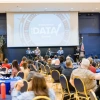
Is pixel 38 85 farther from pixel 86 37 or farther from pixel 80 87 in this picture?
pixel 86 37

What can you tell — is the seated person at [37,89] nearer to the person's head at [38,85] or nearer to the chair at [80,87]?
the person's head at [38,85]

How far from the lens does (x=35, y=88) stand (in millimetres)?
3324

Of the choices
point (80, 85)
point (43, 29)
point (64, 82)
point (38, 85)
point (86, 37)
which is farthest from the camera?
point (86, 37)

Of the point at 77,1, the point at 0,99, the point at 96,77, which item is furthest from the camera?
the point at 77,1

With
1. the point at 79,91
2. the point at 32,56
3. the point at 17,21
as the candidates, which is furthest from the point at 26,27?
the point at 79,91

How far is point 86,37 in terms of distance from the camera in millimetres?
20094

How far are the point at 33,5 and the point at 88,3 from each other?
11.4ft

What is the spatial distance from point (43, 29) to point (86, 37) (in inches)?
146

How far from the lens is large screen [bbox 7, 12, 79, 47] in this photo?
61.5 ft

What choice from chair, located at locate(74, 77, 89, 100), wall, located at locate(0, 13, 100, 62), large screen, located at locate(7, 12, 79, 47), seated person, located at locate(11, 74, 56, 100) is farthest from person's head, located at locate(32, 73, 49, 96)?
wall, located at locate(0, 13, 100, 62)

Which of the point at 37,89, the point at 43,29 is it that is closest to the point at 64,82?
the point at 37,89

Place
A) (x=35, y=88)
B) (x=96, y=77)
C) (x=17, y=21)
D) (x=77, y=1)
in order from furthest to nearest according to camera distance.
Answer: (x=17, y=21) < (x=77, y=1) < (x=96, y=77) < (x=35, y=88)

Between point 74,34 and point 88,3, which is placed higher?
point 88,3

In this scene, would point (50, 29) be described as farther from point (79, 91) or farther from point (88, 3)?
point (79, 91)
